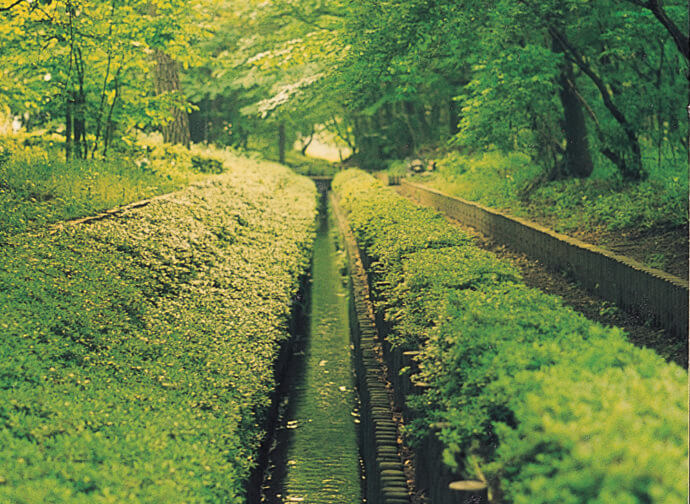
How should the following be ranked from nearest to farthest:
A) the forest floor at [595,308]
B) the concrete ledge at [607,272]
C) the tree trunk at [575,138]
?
the forest floor at [595,308]
the concrete ledge at [607,272]
the tree trunk at [575,138]

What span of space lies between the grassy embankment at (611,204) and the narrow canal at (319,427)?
12.8 feet

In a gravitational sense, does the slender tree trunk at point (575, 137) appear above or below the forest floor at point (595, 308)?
above

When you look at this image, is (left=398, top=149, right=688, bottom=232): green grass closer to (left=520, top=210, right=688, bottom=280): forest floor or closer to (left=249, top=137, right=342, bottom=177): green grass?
(left=520, top=210, right=688, bottom=280): forest floor

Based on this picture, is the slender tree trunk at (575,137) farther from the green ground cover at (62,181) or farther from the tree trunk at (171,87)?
the tree trunk at (171,87)

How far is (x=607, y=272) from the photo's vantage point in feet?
24.3

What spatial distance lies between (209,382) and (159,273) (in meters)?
2.26

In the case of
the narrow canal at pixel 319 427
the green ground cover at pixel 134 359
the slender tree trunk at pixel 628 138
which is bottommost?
the narrow canal at pixel 319 427

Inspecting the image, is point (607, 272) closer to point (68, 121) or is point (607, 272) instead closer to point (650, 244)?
point (650, 244)

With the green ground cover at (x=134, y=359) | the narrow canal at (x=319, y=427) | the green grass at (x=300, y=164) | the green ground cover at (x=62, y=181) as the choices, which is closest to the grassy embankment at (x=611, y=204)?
the narrow canal at (x=319, y=427)

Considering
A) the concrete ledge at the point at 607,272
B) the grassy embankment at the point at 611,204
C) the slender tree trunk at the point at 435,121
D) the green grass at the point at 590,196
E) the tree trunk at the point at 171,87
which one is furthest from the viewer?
the slender tree trunk at the point at 435,121

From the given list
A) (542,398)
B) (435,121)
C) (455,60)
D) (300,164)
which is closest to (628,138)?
(455,60)

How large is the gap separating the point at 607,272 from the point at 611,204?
2.97 metres

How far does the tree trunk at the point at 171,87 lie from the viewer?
18.3 metres

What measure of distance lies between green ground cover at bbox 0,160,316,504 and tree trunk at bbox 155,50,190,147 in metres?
10.2
